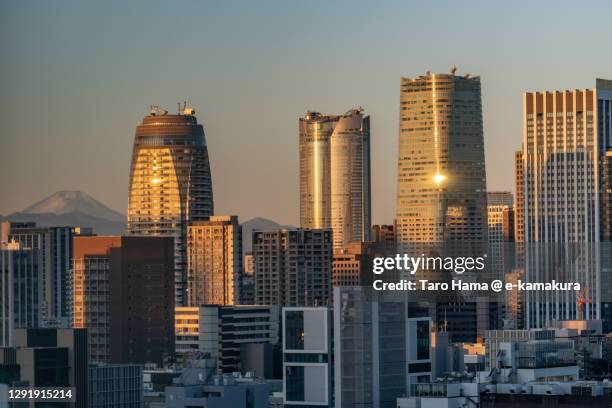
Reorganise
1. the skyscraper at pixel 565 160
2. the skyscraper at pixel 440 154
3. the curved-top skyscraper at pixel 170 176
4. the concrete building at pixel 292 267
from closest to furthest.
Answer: the concrete building at pixel 292 267, the skyscraper at pixel 565 160, the curved-top skyscraper at pixel 170 176, the skyscraper at pixel 440 154

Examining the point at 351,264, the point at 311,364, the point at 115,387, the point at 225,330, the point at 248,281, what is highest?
the point at 351,264

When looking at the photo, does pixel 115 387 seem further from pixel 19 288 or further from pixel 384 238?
pixel 384 238

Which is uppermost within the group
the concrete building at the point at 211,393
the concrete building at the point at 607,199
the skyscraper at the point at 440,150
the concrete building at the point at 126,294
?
the skyscraper at the point at 440,150

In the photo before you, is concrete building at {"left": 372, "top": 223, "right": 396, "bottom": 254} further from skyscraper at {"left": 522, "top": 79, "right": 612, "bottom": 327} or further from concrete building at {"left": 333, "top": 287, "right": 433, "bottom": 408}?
concrete building at {"left": 333, "top": 287, "right": 433, "bottom": 408}

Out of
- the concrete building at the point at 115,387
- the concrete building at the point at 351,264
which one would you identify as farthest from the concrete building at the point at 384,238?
the concrete building at the point at 115,387

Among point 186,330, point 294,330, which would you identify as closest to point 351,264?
point 186,330

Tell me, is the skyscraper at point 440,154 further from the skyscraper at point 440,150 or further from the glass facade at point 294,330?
the glass facade at point 294,330
